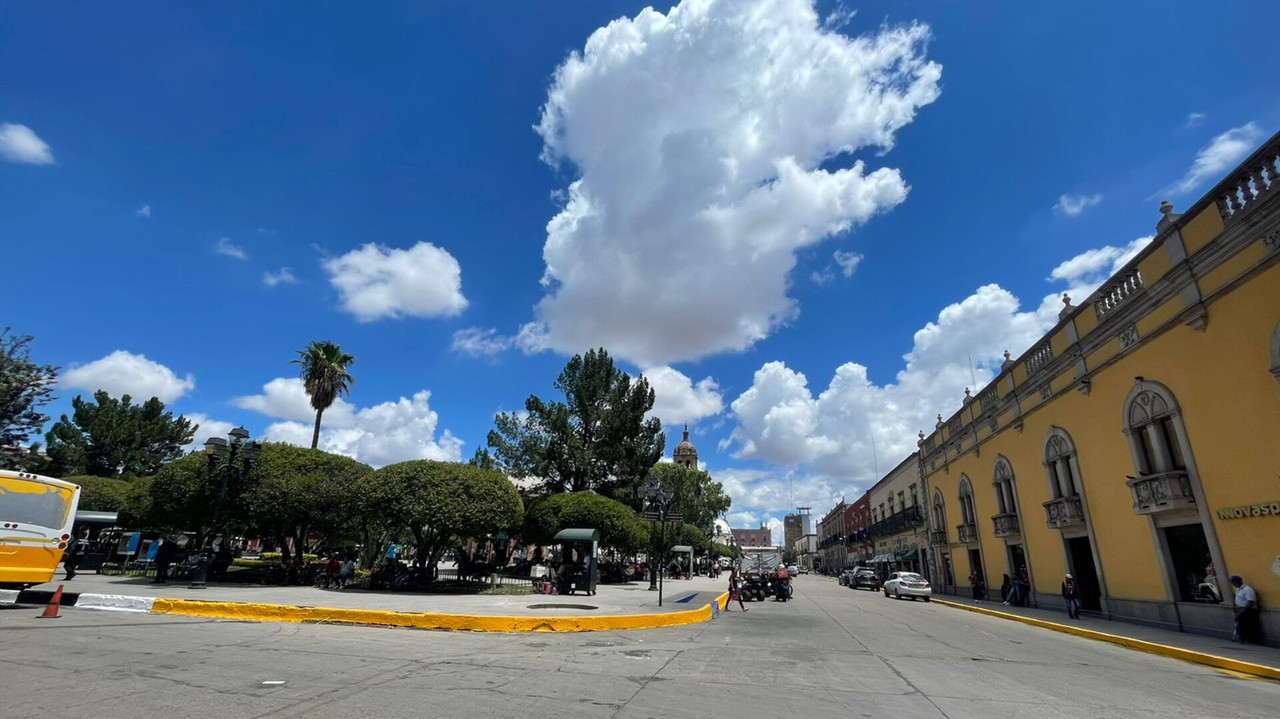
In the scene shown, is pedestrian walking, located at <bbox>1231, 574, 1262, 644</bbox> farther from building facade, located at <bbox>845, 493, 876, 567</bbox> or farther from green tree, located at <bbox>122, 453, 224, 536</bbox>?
building facade, located at <bbox>845, 493, 876, 567</bbox>

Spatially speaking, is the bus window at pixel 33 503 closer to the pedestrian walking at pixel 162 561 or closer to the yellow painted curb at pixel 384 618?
the yellow painted curb at pixel 384 618

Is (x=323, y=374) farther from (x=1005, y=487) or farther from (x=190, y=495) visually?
(x=1005, y=487)

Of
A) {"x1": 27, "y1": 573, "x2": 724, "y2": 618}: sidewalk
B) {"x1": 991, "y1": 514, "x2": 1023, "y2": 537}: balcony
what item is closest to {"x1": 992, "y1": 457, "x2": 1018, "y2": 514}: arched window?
{"x1": 991, "y1": 514, "x2": 1023, "y2": 537}: balcony

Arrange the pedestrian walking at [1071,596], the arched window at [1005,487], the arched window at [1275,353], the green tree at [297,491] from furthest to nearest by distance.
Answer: the arched window at [1005,487] → the green tree at [297,491] → the pedestrian walking at [1071,596] → the arched window at [1275,353]

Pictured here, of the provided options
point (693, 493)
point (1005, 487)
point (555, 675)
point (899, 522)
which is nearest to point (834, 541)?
point (693, 493)

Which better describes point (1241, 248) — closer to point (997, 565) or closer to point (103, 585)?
point (997, 565)

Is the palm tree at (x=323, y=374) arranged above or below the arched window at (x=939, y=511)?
above

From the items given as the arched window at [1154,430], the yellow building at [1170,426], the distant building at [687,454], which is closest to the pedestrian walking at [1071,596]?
the yellow building at [1170,426]

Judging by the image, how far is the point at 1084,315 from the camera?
1922 centimetres

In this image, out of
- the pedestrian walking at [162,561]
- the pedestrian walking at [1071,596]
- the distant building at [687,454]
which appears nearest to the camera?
the pedestrian walking at [1071,596]

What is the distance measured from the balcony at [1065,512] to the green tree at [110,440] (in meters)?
64.1

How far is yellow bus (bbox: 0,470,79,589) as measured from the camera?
12.1 meters

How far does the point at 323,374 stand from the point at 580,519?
64.7ft

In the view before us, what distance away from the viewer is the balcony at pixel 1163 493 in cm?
1480
